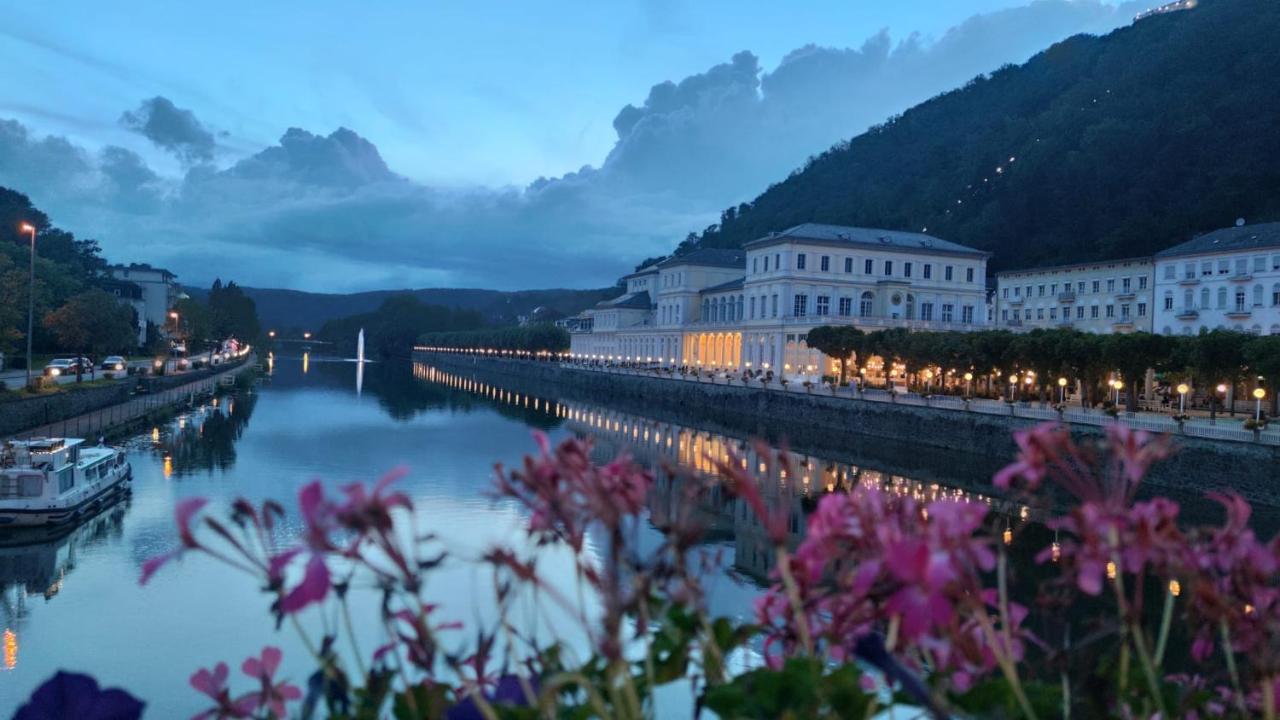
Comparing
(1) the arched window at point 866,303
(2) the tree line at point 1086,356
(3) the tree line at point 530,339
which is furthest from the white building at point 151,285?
(2) the tree line at point 1086,356

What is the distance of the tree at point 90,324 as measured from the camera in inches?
2229

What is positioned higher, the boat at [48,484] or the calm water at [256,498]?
the boat at [48,484]

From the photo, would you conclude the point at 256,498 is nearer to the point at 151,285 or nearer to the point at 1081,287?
the point at 1081,287

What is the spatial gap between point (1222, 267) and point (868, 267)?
26.4 metres

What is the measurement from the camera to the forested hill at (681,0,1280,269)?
76.2 m

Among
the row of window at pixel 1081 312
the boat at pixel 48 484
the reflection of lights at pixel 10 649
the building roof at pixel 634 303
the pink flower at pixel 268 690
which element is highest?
the building roof at pixel 634 303

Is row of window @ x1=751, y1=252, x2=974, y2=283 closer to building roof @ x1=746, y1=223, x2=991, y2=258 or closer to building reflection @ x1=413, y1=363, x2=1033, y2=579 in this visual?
building roof @ x1=746, y1=223, x2=991, y2=258

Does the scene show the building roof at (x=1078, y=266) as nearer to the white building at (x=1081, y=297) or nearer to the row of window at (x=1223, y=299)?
the white building at (x=1081, y=297)

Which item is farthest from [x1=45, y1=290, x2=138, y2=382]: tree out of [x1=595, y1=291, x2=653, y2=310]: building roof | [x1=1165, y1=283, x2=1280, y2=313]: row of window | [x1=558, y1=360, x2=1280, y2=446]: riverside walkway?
[x1=1165, y1=283, x2=1280, y2=313]: row of window

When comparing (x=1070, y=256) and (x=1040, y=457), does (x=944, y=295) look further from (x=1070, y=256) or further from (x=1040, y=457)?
(x=1040, y=457)

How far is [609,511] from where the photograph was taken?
2025 mm

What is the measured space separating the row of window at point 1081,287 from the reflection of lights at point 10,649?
66.3m

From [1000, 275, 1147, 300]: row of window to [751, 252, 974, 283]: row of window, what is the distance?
14.0 feet

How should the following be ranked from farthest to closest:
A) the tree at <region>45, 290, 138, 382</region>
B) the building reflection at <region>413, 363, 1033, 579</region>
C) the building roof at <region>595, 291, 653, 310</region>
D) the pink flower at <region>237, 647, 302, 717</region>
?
1. the building roof at <region>595, 291, 653, 310</region>
2. the tree at <region>45, 290, 138, 382</region>
3. the pink flower at <region>237, 647, 302, 717</region>
4. the building reflection at <region>413, 363, 1033, 579</region>
